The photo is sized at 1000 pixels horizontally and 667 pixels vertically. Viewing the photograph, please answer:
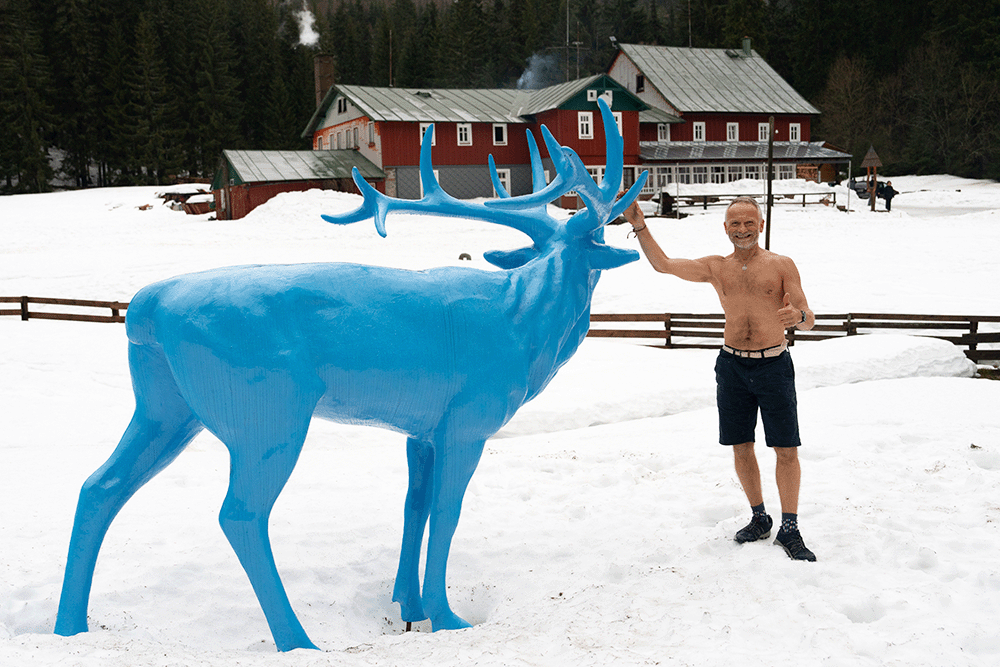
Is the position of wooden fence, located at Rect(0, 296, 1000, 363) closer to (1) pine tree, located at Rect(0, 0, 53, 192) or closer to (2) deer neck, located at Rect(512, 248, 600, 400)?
(2) deer neck, located at Rect(512, 248, 600, 400)

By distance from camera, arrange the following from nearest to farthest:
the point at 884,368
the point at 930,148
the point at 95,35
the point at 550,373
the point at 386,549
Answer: the point at 550,373, the point at 386,549, the point at 884,368, the point at 930,148, the point at 95,35

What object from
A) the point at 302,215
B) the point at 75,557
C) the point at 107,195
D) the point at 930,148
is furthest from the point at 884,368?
the point at 930,148

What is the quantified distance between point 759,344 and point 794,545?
1.15 metres

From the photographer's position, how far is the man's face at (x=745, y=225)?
4.25m

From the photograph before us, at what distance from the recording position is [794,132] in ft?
127

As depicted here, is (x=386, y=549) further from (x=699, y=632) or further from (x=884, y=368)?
(x=884, y=368)

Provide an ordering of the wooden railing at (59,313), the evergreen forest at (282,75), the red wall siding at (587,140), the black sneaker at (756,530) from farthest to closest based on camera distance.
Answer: the evergreen forest at (282,75), the red wall siding at (587,140), the wooden railing at (59,313), the black sneaker at (756,530)

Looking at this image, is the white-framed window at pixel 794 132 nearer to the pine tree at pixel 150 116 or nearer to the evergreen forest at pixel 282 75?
the evergreen forest at pixel 282 75

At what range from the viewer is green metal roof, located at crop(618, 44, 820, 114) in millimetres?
37656

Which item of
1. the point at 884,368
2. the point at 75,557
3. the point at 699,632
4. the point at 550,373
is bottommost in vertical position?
the point at 884,368

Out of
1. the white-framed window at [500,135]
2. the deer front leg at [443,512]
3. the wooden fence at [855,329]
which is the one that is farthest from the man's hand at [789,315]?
the white-framed window at [500,135]

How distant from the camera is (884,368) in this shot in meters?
10.5

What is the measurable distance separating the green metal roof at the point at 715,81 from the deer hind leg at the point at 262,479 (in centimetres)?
3638

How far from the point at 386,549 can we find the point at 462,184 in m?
29.1
